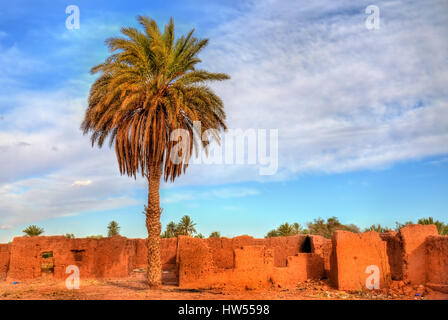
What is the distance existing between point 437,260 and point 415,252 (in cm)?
84

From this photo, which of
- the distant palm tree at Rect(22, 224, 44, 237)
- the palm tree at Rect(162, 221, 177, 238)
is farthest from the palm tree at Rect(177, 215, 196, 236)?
the distant palm tree at Rect(22, 224, 44, 237)

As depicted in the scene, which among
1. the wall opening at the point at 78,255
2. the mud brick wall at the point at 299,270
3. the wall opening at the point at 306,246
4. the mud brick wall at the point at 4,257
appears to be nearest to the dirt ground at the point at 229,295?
the mud brick wall at the point at 299,270

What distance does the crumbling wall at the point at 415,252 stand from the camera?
16141mm

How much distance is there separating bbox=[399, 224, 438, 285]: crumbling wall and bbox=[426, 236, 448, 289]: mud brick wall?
0.60 ft

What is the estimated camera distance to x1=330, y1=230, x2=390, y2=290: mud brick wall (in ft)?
53.4

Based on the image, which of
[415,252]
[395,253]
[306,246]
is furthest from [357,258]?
[306,246]

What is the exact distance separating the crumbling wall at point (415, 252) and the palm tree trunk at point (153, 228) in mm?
10008

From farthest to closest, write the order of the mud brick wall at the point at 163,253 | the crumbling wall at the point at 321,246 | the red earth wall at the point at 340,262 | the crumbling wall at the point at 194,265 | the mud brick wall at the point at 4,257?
1. the mud brick wall at the point at 163,253
2. the mud brick wall at the point at 4,257
3. the crumbling wall at the point at 321,246
4. the crumbling wall at the point at 194,265
5. the red earth wall at the point at 340,262

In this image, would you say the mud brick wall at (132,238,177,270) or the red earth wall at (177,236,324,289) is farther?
the mud brick wall at (132,238,177,270)

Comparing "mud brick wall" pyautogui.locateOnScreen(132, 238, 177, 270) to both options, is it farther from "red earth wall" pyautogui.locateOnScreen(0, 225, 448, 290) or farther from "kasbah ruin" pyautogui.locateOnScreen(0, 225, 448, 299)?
"kasbah ruin" pyautogui.locateOnScreen(0, 225, 448, 299)

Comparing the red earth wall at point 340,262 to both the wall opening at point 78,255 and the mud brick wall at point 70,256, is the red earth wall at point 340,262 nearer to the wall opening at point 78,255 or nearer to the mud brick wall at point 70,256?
the mud brick wall at point 70,256

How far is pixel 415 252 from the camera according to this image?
16.2 metres
